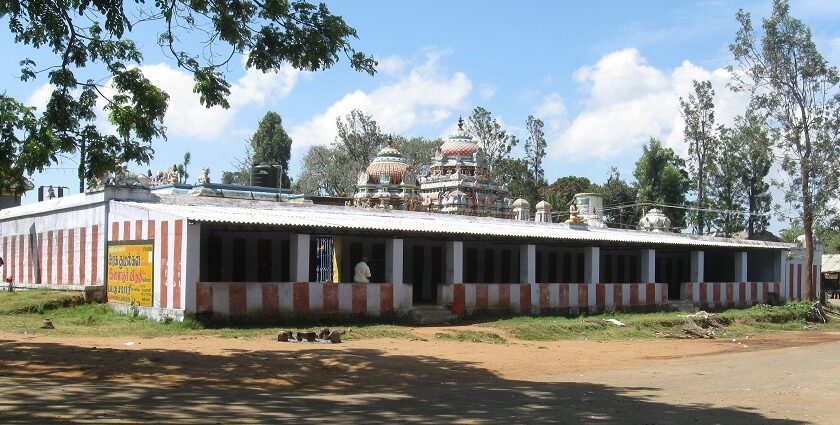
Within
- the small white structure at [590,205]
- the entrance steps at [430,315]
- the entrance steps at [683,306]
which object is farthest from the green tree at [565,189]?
the entrance steps at [430,315]

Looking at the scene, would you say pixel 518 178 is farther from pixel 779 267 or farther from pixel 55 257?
pixel 55 257

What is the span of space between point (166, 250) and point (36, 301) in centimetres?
427

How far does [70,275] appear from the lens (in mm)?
24688

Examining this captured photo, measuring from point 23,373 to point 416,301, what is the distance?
49.6ft

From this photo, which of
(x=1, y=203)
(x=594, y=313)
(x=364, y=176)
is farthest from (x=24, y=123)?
(x=364, y=176)

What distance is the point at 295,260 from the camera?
20766mm

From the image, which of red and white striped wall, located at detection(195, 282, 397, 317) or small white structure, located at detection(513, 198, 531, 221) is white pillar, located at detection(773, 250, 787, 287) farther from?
red and white striped wall, located at detection(195, 282, 397, 317)

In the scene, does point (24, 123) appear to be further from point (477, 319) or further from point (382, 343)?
point (477, 319)

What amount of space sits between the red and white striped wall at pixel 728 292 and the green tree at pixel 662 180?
1059 inches

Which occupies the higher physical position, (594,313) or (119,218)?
(119,218)

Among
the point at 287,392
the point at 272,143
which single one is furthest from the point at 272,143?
the point at 287,392

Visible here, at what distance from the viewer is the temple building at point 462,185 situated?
52031 mm

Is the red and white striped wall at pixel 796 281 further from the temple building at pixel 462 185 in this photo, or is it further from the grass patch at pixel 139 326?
the grass patch at pixel 139 326

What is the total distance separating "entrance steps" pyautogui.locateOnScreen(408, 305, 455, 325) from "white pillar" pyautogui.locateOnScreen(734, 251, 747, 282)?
16.3m
